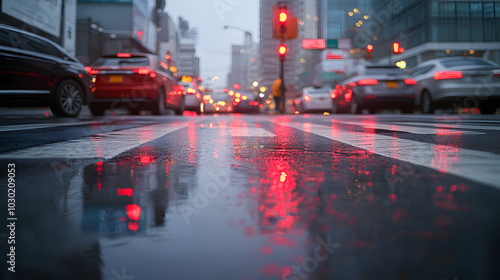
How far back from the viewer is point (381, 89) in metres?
12.5

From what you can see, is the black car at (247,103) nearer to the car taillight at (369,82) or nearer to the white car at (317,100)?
the white car at (317,100)

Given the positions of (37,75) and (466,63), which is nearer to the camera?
(37,75)

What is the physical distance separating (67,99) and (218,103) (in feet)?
56.7

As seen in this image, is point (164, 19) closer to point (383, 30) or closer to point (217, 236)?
point (383, 30)

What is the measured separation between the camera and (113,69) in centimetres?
1002

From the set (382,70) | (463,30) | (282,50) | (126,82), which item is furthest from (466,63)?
(463,30)

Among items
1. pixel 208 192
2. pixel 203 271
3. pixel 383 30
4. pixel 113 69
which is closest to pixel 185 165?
pixel 208 192

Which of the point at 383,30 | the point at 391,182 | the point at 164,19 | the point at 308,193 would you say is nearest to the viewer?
the point at 308,193

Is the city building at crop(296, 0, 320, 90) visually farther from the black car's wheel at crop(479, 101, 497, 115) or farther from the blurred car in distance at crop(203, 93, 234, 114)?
the black car's wheel at crop(479, 101, 497, 115)

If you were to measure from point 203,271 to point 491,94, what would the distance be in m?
11.4

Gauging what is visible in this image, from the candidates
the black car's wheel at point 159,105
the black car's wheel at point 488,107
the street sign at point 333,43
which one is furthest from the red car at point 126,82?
the street sign at point 333,43

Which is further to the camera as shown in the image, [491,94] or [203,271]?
[491,94]

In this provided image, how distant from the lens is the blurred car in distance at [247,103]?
72.8 ft

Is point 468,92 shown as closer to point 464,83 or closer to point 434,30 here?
point 464,83
